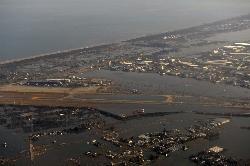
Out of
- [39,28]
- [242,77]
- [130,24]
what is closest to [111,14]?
[130,24]

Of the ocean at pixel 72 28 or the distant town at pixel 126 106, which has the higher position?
the ocean at pixel 72 28

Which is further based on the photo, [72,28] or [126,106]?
[72,28]

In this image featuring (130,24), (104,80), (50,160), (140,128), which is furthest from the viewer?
(130,24)

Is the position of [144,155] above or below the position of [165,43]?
below

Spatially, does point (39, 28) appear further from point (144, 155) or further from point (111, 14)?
point (144, 155)

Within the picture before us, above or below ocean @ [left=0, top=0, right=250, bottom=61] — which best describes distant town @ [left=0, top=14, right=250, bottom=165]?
below

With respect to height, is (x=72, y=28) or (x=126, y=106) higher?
(x=72, y=28)

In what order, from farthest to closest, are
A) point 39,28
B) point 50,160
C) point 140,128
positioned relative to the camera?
point 39,28 → point 140,128 → point 50,160

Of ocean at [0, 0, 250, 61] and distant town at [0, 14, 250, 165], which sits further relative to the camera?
ocean at [0, 0, 250, 61]

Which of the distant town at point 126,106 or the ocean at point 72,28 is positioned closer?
the distant town at point 126,106

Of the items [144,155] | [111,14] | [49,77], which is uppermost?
[111,14]

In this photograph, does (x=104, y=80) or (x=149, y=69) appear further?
(x=149, y=69)
